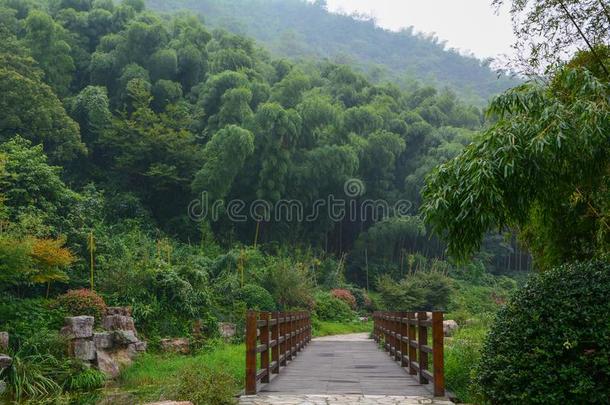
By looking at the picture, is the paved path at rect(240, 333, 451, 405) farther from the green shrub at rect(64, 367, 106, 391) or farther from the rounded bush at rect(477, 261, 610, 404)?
the green shrub at rect(64, 367, 106, 391)

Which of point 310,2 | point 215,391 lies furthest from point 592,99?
point 310,2

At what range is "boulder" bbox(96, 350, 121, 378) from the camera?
343 inches

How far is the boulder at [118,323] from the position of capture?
9.73 m

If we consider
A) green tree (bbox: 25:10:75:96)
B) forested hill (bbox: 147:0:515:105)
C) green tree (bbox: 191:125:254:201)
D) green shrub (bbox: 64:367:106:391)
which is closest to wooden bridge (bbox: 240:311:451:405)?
Answer: green shrub (bbox: 64:367:106:391)

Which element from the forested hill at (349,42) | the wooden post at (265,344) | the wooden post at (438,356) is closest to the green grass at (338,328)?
the wooden post at (265,344)

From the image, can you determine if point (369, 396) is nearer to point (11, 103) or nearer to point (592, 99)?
point (592, 99)

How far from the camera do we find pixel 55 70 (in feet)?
68.2

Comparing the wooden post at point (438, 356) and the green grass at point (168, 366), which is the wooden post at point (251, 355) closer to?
the green grass at point (168, 366)

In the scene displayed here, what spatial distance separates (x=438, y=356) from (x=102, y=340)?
5.85 m

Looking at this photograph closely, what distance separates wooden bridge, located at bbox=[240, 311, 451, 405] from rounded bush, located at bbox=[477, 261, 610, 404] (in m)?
0.91

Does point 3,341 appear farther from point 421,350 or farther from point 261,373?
point 421,350

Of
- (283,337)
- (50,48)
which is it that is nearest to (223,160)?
(50,48)

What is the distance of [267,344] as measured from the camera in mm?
6023

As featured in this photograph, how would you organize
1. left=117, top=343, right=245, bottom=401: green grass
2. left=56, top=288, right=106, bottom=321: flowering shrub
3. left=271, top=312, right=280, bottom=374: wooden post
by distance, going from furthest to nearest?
left=56, top=288, right=106, bottom=321: flowering shrub
left=117, top=343, right=245, bottom=401: green grass
left=271, top=312, right=280, bottom=374: wooden post
